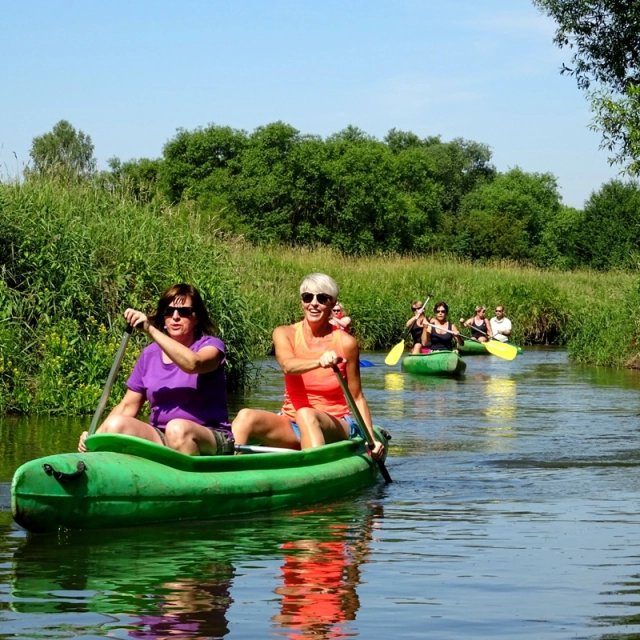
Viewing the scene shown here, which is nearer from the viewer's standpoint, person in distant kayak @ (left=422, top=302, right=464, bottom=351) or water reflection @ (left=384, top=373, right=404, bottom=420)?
water reflection @ (left=384, top=373, right=404, bottom=420)

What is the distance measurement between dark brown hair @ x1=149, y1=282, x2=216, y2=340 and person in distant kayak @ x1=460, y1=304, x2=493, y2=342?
58.1ft

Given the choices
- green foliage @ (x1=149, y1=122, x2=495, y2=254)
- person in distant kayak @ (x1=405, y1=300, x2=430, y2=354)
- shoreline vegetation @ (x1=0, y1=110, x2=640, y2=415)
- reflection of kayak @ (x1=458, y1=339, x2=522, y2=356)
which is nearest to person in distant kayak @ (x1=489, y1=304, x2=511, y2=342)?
reflection of kayak @ (x1=458, y1=339, x2=522, y2=356)

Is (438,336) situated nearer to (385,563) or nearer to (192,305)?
(192,305)

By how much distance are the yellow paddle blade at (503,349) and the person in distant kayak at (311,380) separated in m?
13.7

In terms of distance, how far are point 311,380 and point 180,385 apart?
1.49m

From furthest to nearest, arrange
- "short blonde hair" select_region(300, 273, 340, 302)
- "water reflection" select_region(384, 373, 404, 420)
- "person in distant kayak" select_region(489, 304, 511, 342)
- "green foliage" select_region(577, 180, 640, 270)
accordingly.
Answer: "green foliage" select_region(577, 180, 640, 270) → "person in distant kayak" select_region(489, 304, 511, 342) → "water reflection" select_region(384, 373, 404, 420) → "short blonde hair" select_region(300, 273, 340, 302)

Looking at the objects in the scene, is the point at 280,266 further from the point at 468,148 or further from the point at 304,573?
the point at 468,148

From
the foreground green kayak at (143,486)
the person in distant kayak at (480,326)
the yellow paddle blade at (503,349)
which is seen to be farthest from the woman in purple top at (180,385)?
the person in distant kayak at (480,326)

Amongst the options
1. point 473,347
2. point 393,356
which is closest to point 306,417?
point 393,356

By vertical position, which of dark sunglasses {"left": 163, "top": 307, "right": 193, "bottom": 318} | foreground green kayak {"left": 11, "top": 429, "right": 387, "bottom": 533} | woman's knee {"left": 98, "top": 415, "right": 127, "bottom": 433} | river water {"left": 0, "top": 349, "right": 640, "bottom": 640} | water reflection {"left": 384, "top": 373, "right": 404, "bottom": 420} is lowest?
river water {"left": 0, "top": 349, "right": 640, "bottom": 640}

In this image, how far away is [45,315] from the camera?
12.6 m

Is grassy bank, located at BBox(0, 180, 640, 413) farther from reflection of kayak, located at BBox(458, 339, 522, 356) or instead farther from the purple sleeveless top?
reflection of kayak, located at BBox(458, 339, 522, 356)

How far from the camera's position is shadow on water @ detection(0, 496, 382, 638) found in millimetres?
4812

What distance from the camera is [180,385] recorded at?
698cm
